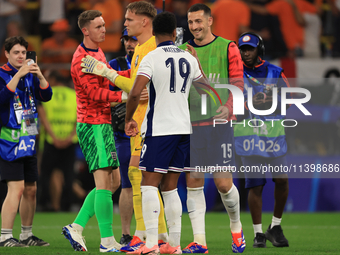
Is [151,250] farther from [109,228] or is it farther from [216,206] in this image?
[216,206]

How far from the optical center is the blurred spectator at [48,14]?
1144 centimetres

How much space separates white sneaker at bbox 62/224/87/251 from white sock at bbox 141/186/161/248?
1048 mm

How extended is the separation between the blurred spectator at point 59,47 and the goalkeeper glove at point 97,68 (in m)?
5.91

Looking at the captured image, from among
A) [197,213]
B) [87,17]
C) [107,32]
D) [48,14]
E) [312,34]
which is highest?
[48,14]

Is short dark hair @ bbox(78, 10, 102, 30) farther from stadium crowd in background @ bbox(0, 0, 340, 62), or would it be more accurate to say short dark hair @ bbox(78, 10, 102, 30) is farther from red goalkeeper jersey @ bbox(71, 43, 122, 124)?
stadium crowd in background @ bbox(0, 0, 340, 62)

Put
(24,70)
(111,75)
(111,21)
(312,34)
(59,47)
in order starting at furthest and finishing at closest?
1. (111,21)
2. (312,34)
3. (59,47)
4. (24,70)
5. (111,75)

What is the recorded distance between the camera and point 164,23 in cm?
432

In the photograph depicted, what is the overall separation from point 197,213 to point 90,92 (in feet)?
4.92

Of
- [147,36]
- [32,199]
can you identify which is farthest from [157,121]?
[32,199]

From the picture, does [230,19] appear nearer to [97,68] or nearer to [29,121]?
[29,121]

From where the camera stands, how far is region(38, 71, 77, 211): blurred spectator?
9523 mm

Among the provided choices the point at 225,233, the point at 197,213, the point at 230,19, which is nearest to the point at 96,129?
the point at 197,213

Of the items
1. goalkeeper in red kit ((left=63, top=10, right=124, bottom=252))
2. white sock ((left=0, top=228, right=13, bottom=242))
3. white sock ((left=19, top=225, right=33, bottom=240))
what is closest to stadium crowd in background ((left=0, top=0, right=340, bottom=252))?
white sock ((left=19, top=225, right=33, bottom=240))

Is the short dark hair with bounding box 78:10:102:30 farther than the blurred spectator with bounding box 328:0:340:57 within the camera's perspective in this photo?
No
